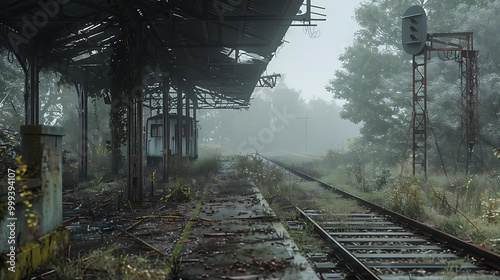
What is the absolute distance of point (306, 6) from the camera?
10.8 metres

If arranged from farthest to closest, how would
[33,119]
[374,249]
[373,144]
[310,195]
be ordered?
[373,144] < [310,195] < [33,119] < [374,249]

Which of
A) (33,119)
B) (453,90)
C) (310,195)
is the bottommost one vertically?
(310,195)

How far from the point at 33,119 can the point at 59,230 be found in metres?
8.91

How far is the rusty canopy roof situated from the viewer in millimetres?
10688

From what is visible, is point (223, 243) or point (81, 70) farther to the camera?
point (81, 70)

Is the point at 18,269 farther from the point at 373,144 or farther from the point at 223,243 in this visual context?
the point at 373,144

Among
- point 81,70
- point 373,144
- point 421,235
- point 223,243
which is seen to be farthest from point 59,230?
point 373,144

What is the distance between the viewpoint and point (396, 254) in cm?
662

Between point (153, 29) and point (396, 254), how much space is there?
30.5 feet

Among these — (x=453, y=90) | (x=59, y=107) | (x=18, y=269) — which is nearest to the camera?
(x=18, y=269)

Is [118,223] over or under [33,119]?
under

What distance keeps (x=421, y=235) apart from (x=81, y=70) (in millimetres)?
14445

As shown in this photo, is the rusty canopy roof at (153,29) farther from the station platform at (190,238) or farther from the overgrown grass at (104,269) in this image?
the overgrown grass at (104,269)

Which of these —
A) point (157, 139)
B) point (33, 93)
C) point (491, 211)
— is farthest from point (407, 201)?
point (157, 139)
